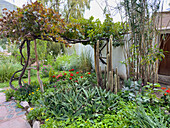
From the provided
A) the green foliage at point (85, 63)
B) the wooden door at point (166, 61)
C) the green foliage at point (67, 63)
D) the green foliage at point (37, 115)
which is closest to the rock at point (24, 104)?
the green foliage at point (37, 115)

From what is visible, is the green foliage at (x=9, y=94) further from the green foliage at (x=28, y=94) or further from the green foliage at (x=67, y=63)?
the green foliage at (x=67, y=63)

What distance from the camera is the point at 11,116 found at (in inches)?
92.0

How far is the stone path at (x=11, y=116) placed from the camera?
206 centimetres

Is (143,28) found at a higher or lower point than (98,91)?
higher

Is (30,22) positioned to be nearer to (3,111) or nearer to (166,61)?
(3,111)

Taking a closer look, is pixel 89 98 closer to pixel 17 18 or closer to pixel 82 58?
pixel 17 18

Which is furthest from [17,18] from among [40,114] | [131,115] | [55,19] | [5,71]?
[5,71]

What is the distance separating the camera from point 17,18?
2420 mm

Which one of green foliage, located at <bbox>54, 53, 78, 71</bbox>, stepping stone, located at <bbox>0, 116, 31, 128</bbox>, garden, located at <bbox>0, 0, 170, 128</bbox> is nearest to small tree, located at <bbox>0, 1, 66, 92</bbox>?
garden, located at <bbox>0, 0, 170, 128</bbox>

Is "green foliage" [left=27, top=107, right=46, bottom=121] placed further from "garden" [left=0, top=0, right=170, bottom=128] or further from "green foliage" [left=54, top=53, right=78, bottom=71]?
"green foliage" [left=54, top=53, right=78, bottom=71]

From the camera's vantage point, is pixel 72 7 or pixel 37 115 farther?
pixel 72 7

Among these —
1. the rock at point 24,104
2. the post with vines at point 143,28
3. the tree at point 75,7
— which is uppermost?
the tree at point 75,7

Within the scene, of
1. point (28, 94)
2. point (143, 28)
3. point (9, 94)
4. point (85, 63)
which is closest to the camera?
point (143, 28)

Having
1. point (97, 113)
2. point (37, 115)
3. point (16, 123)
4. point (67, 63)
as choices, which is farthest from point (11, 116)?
point (67, 63)
